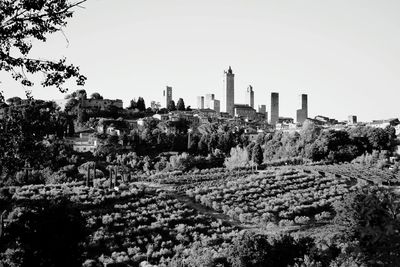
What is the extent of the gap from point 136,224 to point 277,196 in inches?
511

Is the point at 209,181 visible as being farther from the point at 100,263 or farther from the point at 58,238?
the point at 58,238

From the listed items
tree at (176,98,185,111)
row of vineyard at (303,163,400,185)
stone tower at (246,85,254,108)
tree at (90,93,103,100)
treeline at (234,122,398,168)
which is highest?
stone tower at (246,85,254,108)

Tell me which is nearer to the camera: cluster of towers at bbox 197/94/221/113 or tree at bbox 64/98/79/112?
tree at bbox 64/98/79/112

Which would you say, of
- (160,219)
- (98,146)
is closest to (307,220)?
(160,219)

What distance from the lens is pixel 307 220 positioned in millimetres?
29578

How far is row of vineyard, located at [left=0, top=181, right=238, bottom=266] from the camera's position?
2284 cm

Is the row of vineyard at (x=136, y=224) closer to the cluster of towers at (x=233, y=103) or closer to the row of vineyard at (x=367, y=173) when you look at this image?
the row of vineyard at (x=367, y=173)

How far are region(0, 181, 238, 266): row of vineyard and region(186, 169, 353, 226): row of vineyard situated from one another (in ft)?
7.51

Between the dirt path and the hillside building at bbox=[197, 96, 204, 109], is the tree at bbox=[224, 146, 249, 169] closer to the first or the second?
the dirt path

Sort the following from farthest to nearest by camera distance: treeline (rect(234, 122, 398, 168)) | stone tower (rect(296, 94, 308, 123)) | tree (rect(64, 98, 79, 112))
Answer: stone tower (rect(296, 94, 308, 123)), tree (rect(64, 98, 79, 112)), treeline (rect(234, 122, 398, 168))

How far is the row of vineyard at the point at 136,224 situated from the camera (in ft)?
74.9

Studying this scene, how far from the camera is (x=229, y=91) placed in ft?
433

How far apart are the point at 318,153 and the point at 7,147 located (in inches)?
2092

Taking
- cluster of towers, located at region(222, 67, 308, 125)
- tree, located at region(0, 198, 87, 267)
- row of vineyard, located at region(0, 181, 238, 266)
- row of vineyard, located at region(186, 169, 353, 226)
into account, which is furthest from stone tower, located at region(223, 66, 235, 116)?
tree, located at region(0, 198, 87, 267)
